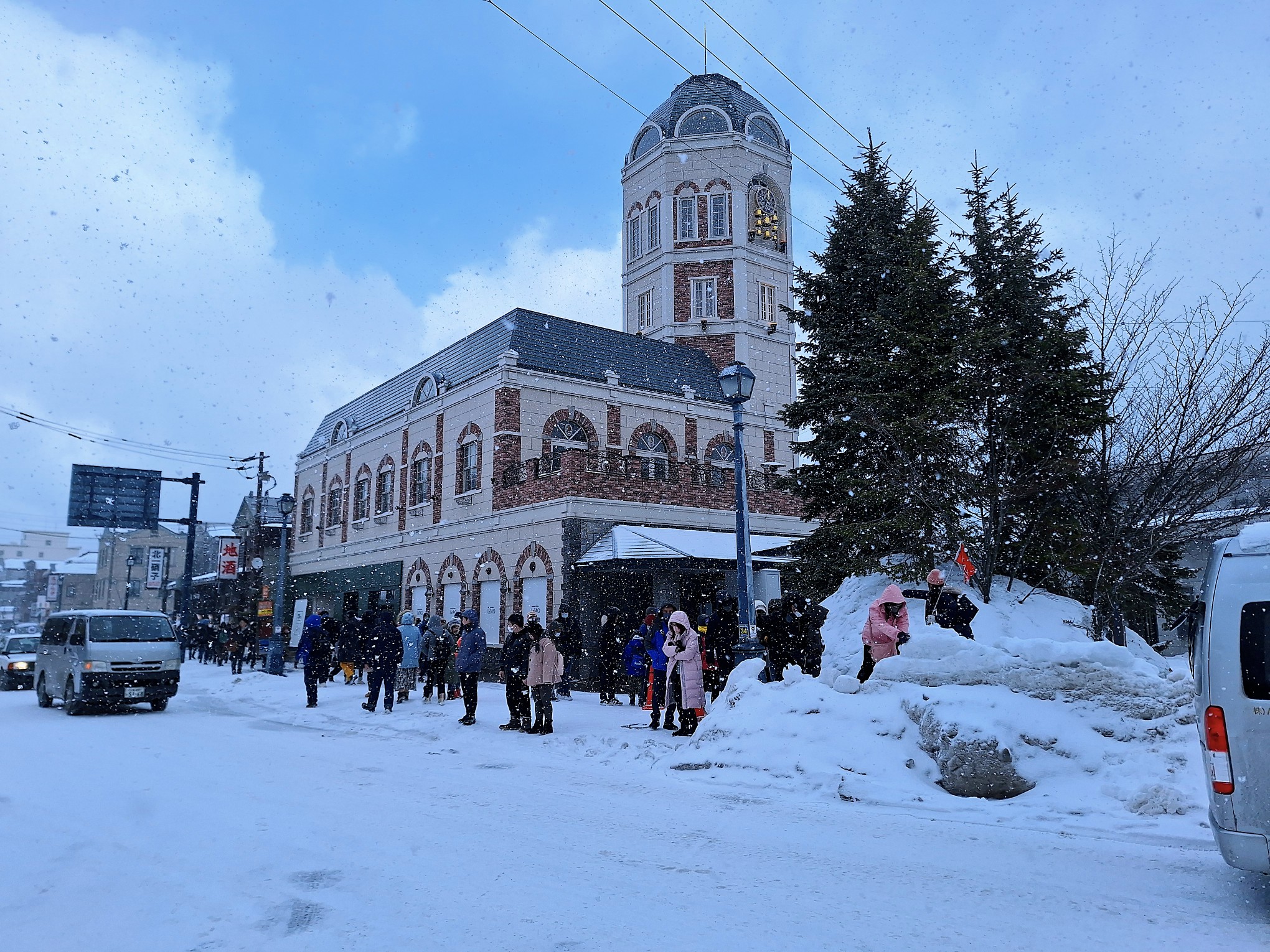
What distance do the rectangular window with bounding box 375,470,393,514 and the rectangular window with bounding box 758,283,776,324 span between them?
1506 centimetres

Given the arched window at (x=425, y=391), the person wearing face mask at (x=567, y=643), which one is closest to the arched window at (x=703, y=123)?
the arched window at (x=425, y=391)

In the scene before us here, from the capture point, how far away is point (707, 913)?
4723 mm

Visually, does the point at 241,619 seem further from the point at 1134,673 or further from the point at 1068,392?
the point at 1134,673

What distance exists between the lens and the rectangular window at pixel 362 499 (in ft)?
108

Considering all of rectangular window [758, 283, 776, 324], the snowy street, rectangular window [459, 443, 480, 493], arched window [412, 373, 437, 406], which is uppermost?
rectangular window [758, 283, 776, 324]

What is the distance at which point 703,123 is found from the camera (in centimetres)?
3584

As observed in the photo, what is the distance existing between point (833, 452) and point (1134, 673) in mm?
10735

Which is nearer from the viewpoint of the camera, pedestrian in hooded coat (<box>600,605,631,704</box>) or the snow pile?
the snow pile

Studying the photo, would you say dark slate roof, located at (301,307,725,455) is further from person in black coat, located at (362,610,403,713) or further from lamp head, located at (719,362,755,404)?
lamp head, located at (719,362,755,404)

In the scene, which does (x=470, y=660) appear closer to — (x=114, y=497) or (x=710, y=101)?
(x=710, y=101)

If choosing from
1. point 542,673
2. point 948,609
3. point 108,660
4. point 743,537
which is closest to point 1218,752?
point 948,609

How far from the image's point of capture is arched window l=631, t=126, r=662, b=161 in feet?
119

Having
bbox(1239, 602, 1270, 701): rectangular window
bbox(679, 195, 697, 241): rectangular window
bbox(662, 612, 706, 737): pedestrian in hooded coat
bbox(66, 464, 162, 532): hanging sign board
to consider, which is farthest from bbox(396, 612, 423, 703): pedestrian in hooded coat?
bbox(66, 464, 162, 532): hanging sign board

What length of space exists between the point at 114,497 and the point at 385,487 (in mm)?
16699
